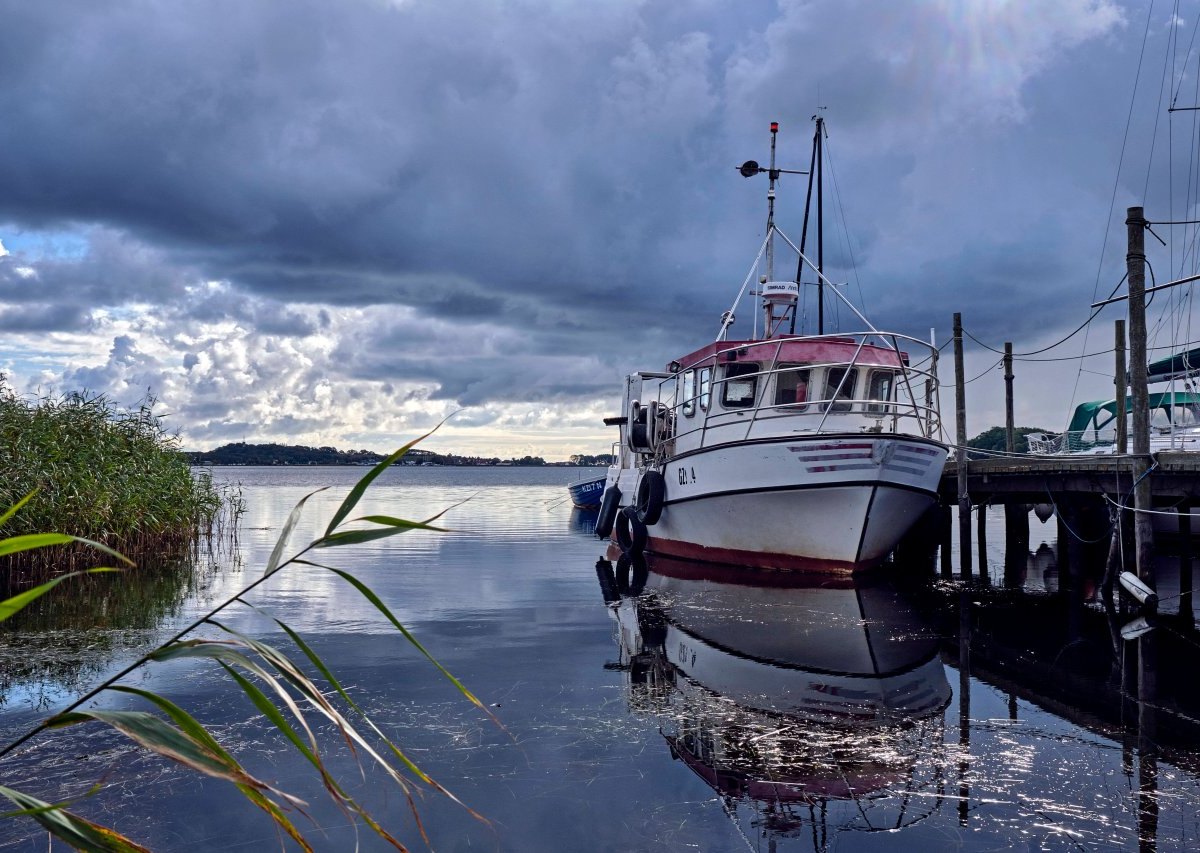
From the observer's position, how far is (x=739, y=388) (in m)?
18.1

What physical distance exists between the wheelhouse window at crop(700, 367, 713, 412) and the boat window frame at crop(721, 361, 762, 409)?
32 cm

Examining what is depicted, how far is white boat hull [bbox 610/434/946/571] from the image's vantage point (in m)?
15.1

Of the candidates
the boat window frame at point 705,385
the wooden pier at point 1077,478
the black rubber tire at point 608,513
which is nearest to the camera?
the wooden pier at point 1077,478

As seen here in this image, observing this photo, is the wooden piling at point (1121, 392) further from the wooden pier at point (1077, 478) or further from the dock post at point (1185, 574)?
the dock post at point (1185, 574)

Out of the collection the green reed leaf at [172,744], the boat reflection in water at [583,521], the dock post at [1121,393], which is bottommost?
the boat reflection in water at [583,521]

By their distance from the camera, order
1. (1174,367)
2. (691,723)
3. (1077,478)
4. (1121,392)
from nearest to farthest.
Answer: (691,723), (1077,478), (1121,392), (1174,367)

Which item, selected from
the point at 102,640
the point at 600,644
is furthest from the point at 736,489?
the point at 102,640

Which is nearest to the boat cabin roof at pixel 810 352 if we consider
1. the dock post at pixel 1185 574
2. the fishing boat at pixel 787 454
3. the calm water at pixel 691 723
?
the fishing boat at pixel 787 454

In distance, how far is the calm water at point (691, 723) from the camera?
5.14 meters

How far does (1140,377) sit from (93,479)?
1560 centimetres

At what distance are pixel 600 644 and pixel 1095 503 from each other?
1473cm

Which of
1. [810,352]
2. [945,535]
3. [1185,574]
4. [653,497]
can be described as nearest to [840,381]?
[810,352]

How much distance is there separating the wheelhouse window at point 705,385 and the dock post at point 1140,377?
7.63m

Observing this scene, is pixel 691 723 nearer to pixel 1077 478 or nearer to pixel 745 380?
pixel 1077 478
